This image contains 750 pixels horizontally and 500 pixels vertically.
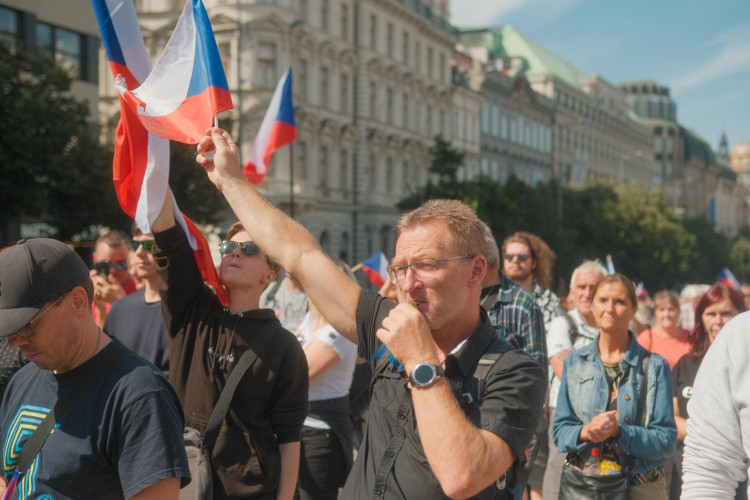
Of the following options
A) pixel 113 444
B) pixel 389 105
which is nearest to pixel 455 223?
pixel 113 444

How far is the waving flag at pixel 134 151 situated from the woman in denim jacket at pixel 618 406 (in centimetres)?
216

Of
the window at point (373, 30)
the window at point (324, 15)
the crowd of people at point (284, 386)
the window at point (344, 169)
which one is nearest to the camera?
the crowd of people at point (284, 386)

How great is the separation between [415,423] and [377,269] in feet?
32.4

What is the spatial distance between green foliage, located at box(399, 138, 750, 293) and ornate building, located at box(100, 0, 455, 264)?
283 centimetres

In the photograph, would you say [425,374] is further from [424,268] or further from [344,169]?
[344,169]

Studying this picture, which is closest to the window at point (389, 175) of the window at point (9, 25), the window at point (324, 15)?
the window at point (324, 15)

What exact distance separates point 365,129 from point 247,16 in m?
10.1

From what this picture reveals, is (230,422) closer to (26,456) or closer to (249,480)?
(249,480)

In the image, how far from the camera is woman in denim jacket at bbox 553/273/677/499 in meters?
4.84

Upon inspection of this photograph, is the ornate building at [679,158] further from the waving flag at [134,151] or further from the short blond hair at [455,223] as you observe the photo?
the short blond hair at [455,223]

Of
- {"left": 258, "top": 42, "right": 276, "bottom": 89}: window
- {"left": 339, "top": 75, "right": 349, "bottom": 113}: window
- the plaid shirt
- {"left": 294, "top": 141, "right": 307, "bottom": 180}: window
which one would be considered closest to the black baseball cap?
the plaid shirt

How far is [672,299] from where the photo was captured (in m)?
9.29

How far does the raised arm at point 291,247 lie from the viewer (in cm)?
310

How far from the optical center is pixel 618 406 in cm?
501
